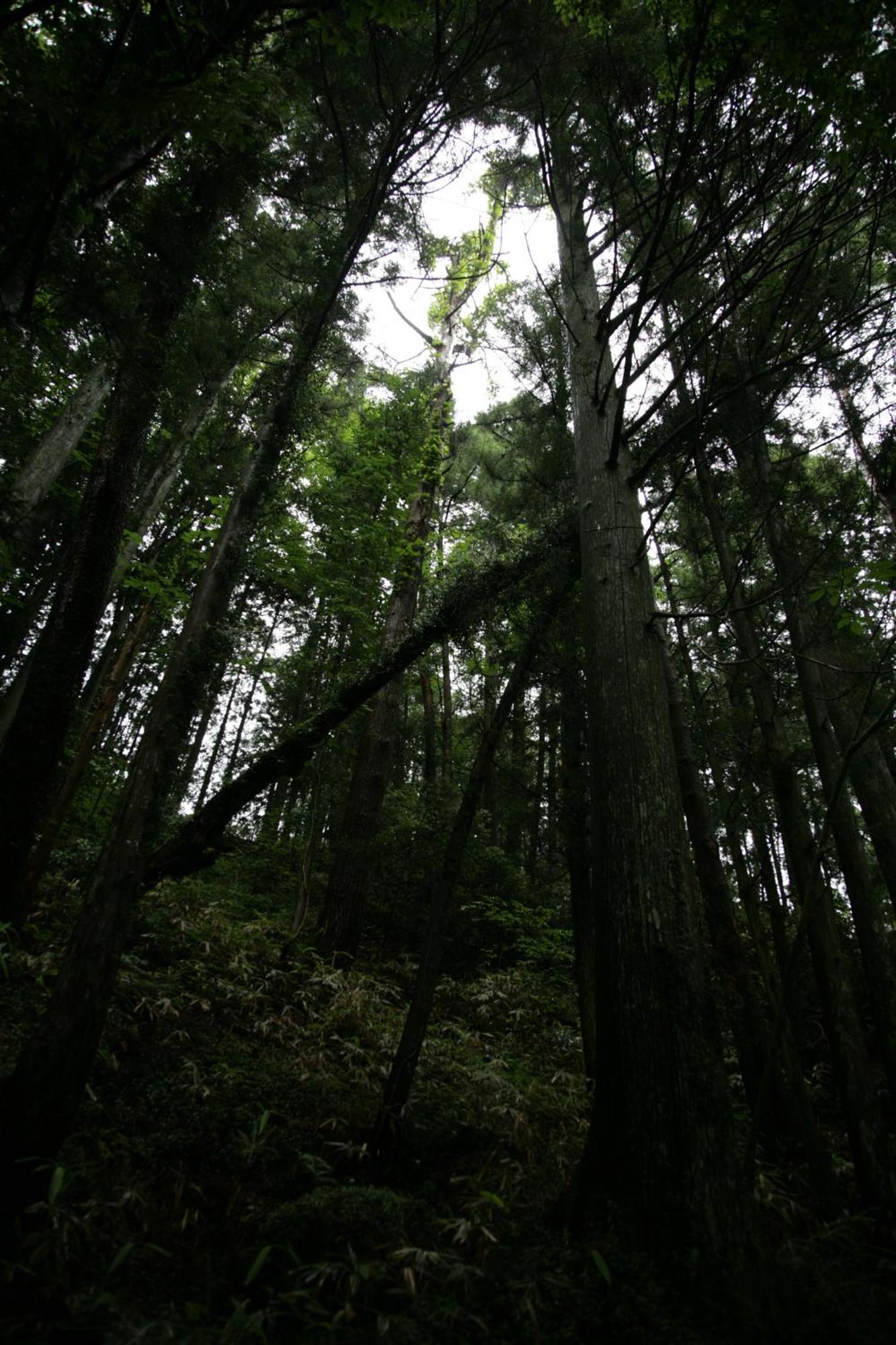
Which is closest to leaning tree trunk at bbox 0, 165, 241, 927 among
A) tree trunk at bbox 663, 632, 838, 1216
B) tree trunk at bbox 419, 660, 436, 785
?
tree trunk at bbox 663, 632, 838, 1216

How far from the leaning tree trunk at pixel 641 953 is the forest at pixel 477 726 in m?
0.02

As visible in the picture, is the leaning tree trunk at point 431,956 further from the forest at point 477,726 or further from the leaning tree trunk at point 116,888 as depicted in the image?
the leaning tree trunk at point 116,888

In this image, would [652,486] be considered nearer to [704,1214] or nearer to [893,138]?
[893,138]

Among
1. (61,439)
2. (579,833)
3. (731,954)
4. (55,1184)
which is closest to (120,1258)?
(55,1184)

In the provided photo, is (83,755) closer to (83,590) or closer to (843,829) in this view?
(83,590)

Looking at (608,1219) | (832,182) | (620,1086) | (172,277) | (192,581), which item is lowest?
(608,1219)

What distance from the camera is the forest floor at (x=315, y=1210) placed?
1801 millimetres

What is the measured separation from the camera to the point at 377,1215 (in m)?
2.37

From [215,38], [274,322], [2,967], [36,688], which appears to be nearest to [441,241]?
[274,322]

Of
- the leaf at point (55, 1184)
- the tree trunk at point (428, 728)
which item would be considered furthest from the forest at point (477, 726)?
the tree trunk at point (428, 728)

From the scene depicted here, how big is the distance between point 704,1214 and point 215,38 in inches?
218

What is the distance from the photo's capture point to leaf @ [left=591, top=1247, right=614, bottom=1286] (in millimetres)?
1889

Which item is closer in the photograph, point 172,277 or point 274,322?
point 172,277

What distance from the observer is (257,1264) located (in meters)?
2.05
